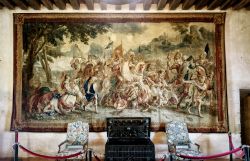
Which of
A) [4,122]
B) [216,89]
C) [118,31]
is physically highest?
[118,31]

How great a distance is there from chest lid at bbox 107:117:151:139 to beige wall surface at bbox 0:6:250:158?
80 cm

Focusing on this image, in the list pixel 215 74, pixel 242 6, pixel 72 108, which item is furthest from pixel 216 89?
pixel 72 108

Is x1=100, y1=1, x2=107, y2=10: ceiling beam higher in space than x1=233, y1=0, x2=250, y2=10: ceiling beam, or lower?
higher

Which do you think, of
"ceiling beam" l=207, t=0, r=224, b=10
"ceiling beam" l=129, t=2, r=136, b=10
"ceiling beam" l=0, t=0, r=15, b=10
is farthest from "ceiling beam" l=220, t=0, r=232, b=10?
"ceiling beam" l=0, t=0, r=15, b=10

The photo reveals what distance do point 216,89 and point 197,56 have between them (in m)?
1.12

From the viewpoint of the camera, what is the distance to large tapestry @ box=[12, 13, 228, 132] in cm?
891

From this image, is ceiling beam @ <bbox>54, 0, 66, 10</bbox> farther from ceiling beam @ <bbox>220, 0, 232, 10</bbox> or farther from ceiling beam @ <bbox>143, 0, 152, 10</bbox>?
ceiling beam @ <bbox>220, 0, 232, 10</bbox>

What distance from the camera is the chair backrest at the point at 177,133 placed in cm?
805

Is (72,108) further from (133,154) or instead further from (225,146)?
(225,146)

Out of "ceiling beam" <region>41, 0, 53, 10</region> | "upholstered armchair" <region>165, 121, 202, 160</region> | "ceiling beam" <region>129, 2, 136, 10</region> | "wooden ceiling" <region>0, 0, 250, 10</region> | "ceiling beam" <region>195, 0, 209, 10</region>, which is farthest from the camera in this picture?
"ceiling beam" <region>129, 2, 136, 10</region>

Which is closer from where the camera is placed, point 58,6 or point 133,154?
point 133,154

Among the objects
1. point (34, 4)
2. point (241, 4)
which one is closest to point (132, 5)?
point (34, 4)

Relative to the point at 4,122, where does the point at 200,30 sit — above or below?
above

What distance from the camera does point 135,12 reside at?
9133mm
